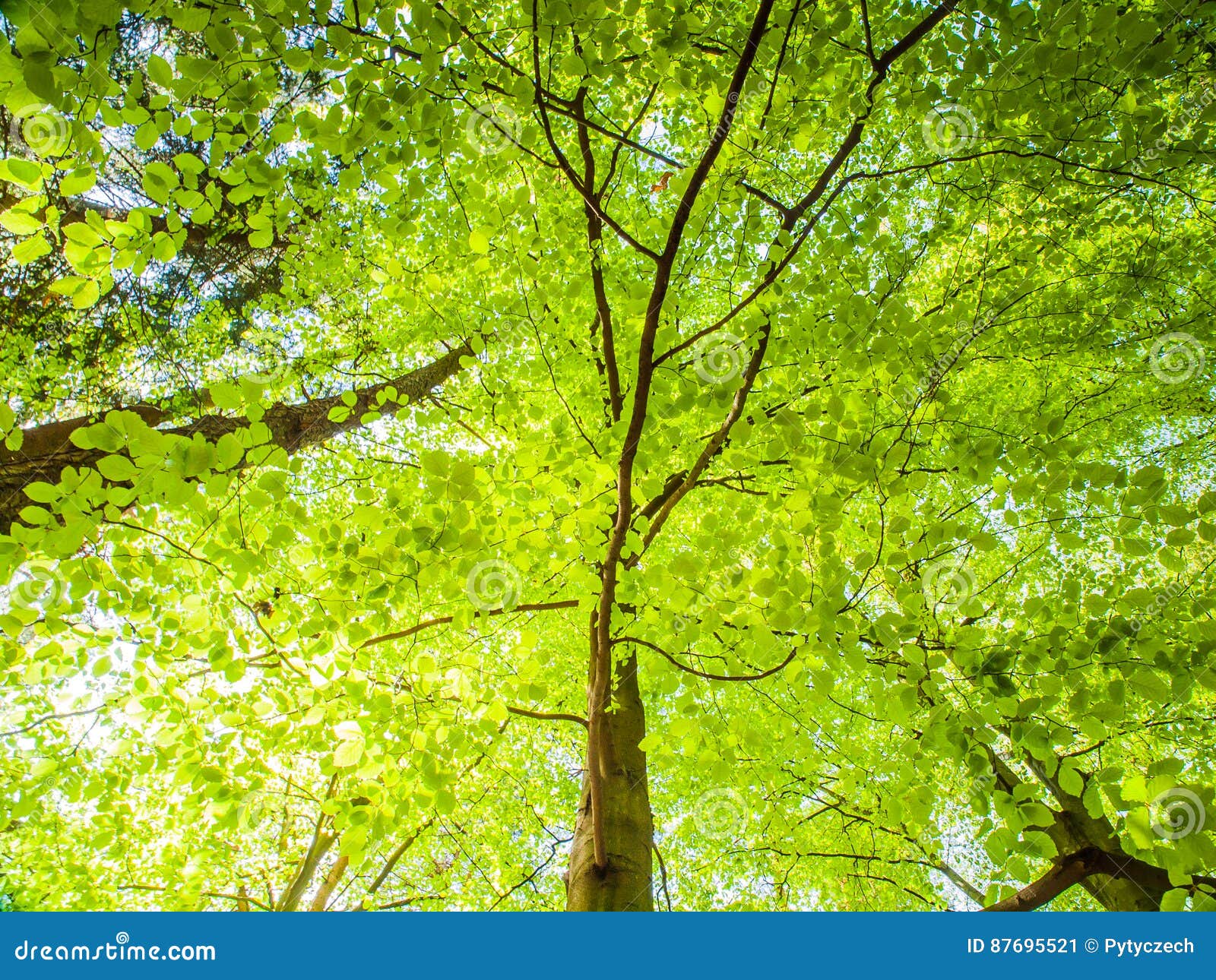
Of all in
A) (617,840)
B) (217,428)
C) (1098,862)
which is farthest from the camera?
(217,428)

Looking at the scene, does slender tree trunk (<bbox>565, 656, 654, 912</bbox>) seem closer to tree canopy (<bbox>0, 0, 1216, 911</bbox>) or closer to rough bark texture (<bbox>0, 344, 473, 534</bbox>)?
tree canopy (<bbox>0, 0, 1216, 911</bbox>)

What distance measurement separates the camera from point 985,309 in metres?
4.09

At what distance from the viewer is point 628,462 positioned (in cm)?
278

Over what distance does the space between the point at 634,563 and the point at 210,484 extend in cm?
245

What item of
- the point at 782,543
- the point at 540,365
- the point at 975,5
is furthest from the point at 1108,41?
the point at 540,365

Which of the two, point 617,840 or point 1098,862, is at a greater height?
point 617,840

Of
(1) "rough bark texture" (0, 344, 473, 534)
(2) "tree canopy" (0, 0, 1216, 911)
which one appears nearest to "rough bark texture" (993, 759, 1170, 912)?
(2) "tree canopy" (0, 0, 1216, 911)

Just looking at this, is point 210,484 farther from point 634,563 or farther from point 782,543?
point 634,563

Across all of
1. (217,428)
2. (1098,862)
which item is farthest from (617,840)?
(217,428)

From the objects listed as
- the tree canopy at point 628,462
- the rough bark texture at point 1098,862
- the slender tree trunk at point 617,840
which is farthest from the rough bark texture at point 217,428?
the rough bark texture at point 1098,862

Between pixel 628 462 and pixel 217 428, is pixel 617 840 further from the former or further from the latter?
pixel 217 428

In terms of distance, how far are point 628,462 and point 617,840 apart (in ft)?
8.20

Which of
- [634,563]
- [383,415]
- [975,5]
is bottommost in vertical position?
[634,563]

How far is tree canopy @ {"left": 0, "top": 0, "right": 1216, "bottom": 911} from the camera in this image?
85.9 inches
